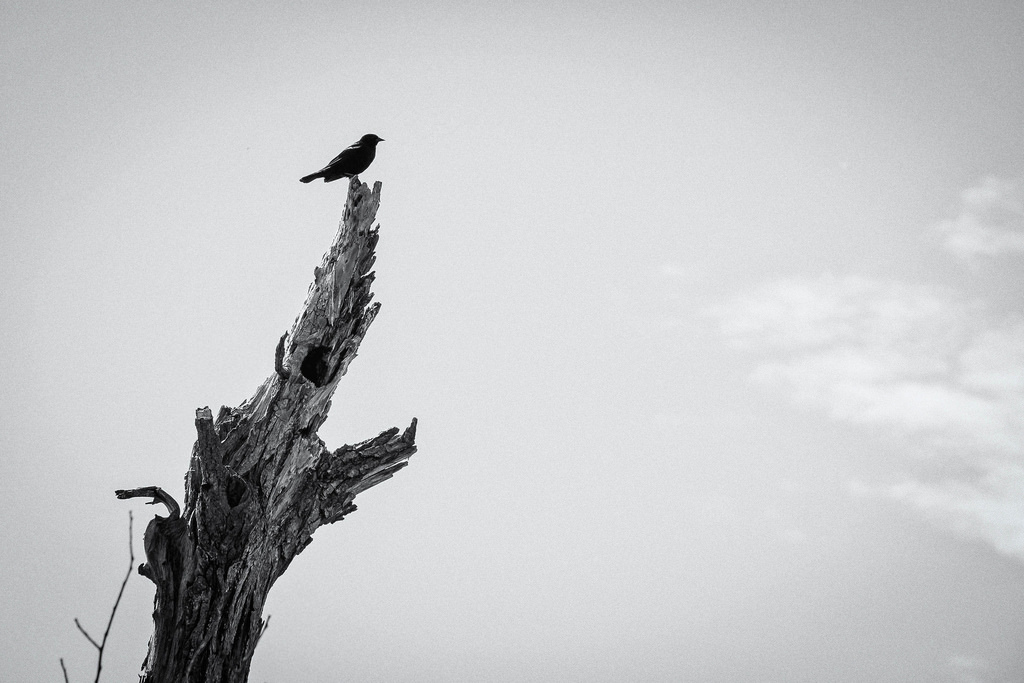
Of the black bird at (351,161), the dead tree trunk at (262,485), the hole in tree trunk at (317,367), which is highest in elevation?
the black bird at (351,161)

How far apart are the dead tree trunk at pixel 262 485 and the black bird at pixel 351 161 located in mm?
2599

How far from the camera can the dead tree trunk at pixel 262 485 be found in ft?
14.5

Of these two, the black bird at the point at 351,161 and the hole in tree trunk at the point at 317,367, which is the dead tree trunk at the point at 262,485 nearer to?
the hole in tree trunk at the point at 317,367

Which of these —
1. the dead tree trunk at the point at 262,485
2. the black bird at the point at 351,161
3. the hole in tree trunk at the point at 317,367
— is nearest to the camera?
the dead tree trunk at the point at 262,485

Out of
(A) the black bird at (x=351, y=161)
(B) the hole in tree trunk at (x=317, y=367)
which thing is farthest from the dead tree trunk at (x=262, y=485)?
(A) the black bird at (x=351, y=161)

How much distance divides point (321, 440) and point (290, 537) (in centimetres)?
72

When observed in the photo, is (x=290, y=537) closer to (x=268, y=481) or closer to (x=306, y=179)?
(x=268, y=481)

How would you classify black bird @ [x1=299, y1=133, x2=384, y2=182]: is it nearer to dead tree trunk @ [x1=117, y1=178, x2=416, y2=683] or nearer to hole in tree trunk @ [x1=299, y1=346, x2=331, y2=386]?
dead tree trunk @ [x1=117, y1=178, x2=416, y2=683]

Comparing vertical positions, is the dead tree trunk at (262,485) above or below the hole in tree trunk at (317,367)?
below

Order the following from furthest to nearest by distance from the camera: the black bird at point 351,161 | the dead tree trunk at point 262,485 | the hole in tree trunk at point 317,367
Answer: the black bird at point 351,161 < the hole in tree trunk at point 317,367 < the dead tree trunk at point 262,485

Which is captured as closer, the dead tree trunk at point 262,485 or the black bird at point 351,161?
the dead tree trunk at point 262,485

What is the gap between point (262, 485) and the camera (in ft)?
16.1

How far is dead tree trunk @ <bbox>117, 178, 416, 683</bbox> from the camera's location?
443 centimetres

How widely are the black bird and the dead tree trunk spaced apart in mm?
2599
